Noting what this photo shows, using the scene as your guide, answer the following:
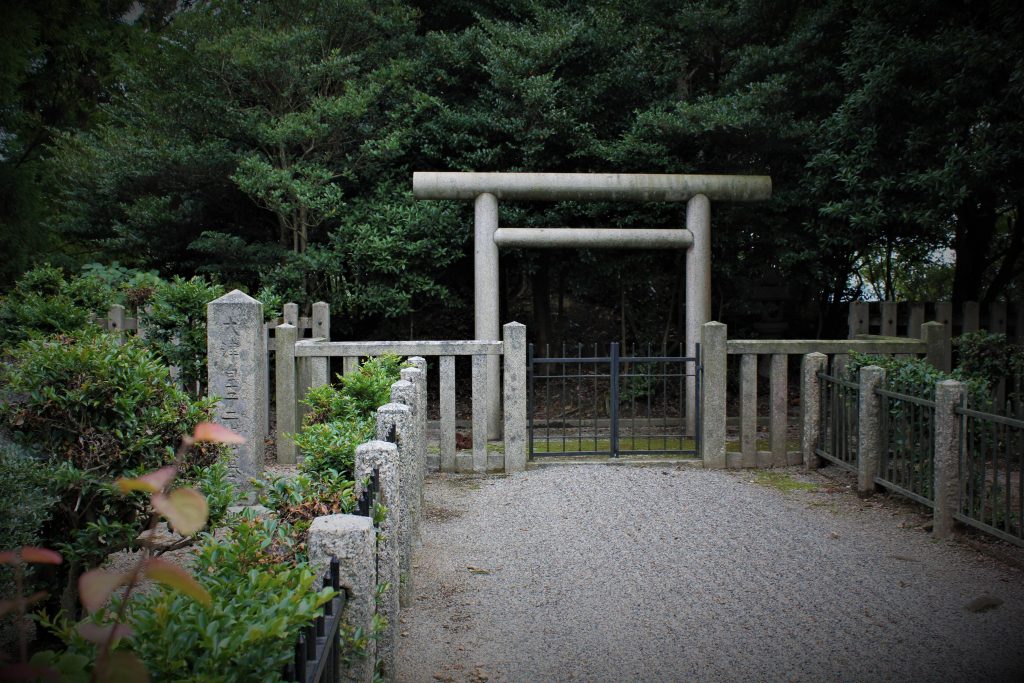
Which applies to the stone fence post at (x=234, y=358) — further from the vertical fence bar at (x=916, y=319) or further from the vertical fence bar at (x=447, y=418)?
the vertical fence bar at (x=916, y=319)

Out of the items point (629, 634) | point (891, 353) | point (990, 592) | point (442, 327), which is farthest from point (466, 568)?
point (442, 327)

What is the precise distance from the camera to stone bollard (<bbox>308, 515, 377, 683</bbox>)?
109 inches

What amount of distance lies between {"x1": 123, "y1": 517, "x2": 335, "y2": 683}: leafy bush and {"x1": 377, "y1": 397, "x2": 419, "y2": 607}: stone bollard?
206 centimetres

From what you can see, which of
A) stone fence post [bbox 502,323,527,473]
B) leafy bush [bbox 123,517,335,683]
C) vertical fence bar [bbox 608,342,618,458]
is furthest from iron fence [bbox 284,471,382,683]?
vertical fence bar [bbox 608,342,618,458]

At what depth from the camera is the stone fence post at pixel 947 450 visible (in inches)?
238

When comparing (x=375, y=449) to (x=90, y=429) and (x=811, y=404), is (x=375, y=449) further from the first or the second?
(x=811, y=404)

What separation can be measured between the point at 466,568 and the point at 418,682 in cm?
171

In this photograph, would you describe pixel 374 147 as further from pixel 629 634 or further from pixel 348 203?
pixel 629 634

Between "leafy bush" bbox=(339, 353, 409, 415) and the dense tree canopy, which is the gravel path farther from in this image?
the dense tree canopy

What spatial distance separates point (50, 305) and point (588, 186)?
22.6ft

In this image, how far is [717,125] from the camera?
37.7 ft

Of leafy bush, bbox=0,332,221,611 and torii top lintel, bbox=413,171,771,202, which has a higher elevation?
torii top lintel, bbox=413,171,771,202

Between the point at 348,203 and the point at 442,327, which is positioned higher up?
the point at 348,203

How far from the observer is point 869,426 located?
7297mm
